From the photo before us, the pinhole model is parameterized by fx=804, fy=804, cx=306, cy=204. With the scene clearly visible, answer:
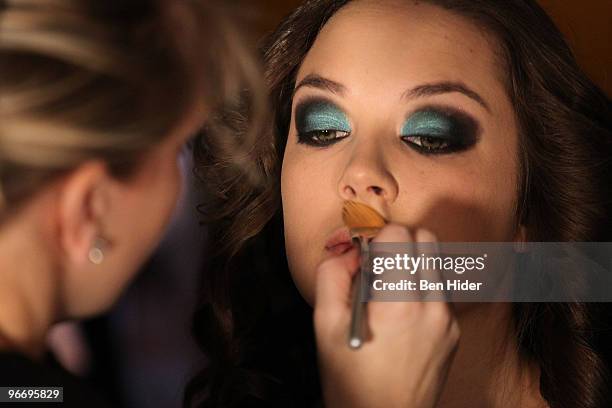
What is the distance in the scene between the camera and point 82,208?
24.8 inches

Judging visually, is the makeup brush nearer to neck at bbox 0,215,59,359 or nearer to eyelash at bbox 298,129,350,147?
eyelash at bbox 298,129,350,147

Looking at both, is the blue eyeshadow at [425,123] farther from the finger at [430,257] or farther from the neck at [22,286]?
the neck at [22,286]

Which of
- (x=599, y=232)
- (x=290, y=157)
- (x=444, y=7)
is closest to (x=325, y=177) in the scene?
(x=290, y=157)

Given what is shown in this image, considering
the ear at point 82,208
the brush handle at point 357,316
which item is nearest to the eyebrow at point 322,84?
the brush handle at point 357,316

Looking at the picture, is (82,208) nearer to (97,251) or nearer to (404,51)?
(97,251)

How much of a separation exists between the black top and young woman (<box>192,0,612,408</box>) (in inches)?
11.4

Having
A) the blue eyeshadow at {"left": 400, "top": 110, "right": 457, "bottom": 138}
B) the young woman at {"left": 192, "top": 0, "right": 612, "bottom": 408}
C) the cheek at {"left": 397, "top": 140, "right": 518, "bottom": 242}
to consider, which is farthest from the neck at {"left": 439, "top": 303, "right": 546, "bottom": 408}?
the blue eyeshadow at {"left": 400, "top": 110, "right": 457, "bottom": 138}

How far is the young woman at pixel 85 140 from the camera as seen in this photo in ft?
1.86

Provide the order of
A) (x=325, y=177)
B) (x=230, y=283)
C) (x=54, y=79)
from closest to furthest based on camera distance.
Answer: (x=54, y=79)
(x=325, y=177)
(x=230, y=283)

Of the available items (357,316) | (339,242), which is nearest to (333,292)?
(357,316)

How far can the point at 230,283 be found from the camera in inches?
45.0

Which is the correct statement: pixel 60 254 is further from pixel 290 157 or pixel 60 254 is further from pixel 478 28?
pixel 478 28

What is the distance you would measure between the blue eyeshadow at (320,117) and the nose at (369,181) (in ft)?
0.17

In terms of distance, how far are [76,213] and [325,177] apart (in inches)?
14.2
